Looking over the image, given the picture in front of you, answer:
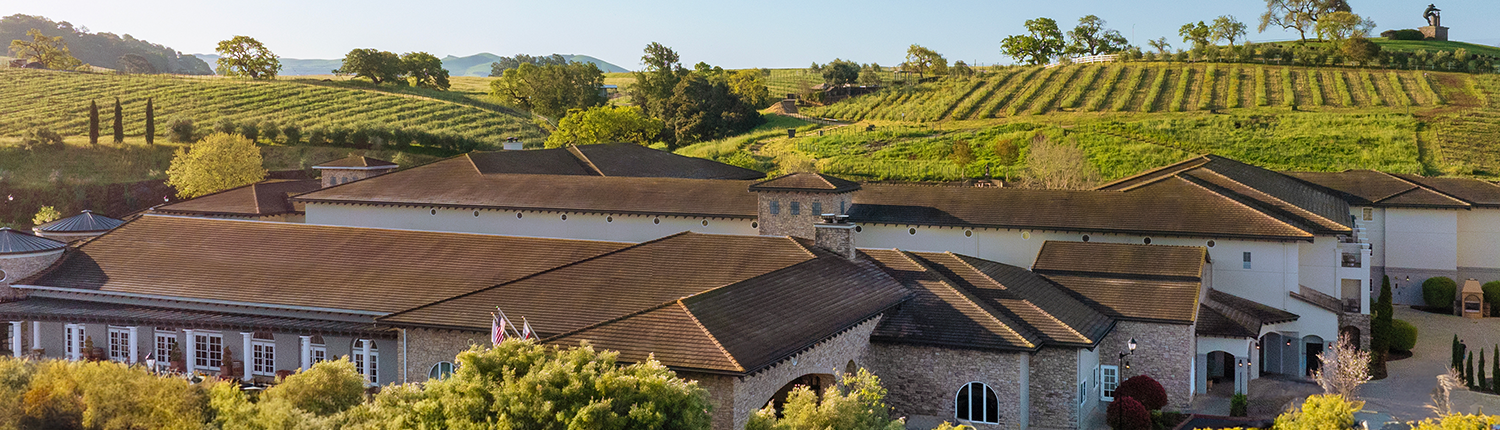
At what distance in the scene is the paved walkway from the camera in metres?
30.5

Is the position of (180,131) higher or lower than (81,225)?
higher

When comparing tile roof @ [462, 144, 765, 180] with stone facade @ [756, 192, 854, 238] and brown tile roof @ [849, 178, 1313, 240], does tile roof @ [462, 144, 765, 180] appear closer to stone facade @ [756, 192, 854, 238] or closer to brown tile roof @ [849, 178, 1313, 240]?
brown tile roof @ [849, 178, 1313, 240]

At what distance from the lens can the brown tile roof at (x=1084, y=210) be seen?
3409cm

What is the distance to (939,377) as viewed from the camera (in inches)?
1008

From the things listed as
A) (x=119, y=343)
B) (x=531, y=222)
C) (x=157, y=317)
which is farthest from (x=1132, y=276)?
(x=119, y=343)

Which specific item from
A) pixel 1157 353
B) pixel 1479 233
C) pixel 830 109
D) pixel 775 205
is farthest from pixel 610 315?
pixel 830 109

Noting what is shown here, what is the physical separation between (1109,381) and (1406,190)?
2541cm

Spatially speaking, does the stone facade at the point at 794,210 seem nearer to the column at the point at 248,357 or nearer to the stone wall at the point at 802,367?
the stone wall at the point at 802,367

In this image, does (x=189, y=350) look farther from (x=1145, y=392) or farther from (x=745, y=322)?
(x=1145, y=392)

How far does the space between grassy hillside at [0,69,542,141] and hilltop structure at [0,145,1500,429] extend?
2092 inches

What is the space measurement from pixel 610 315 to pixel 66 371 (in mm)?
11423

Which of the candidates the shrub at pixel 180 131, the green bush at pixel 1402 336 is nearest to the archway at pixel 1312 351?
the green bush at pixel 1402 336

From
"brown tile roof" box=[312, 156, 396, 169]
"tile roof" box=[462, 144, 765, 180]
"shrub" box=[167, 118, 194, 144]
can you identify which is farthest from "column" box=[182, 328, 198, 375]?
"shrub" box=[167, 118, 194, 144]

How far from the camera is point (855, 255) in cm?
3062
